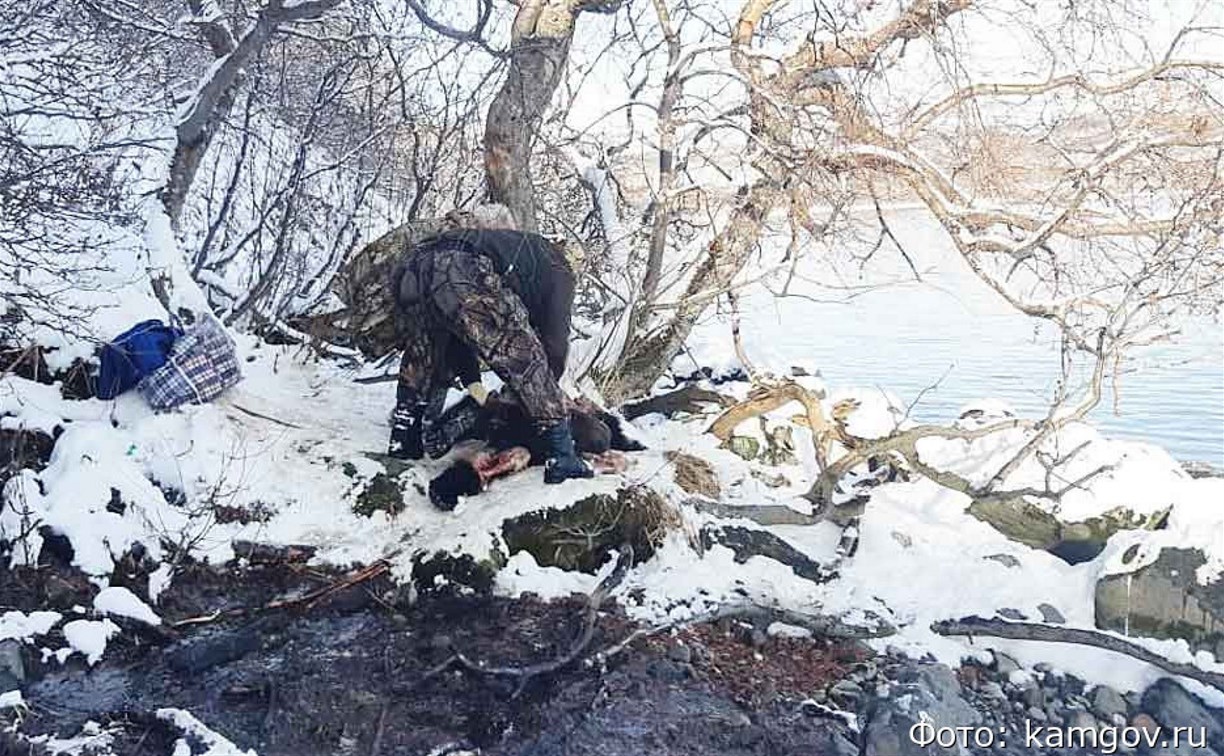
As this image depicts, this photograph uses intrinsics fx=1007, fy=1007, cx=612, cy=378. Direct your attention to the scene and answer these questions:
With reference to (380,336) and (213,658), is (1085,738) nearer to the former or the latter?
(213,658)

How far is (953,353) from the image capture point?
1105 centimetres

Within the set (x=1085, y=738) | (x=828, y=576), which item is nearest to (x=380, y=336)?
(x=828, y=576)

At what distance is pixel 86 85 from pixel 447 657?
13.0ft

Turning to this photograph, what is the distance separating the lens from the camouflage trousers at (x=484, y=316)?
4523 millimetres

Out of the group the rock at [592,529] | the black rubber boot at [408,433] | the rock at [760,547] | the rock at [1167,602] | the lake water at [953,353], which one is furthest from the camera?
the lake water at [953,353]

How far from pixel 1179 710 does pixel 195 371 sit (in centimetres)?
441

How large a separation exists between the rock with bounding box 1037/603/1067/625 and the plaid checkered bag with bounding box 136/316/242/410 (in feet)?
12.8

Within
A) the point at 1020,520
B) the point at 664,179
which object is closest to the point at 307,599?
the point at 664,179

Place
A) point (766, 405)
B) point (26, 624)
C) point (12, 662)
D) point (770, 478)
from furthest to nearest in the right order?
point (766, 405), point (770, 478), point (26, 624), point (12, 662)

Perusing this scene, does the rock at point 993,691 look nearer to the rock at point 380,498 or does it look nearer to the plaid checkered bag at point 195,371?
the rock at point 380,498

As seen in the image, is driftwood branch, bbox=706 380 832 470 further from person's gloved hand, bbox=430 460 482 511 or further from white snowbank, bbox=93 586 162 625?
white snowbank, bbox=93 586 162 625

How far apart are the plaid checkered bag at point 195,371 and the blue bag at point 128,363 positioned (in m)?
0.04

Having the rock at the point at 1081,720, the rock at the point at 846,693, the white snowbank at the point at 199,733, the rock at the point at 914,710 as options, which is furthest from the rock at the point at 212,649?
the rock at the point at 1081,720

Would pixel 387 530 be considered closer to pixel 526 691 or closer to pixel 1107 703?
pixel 526 691
